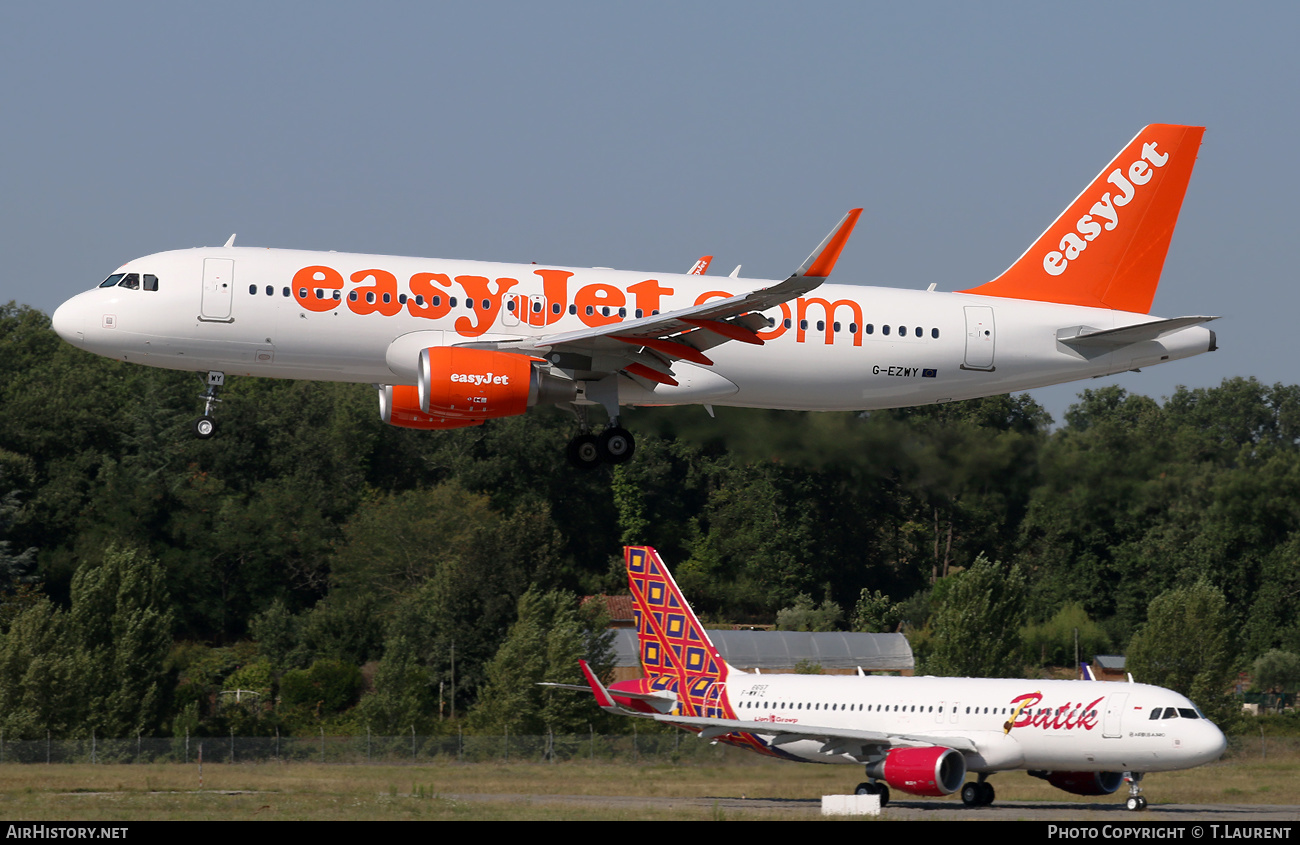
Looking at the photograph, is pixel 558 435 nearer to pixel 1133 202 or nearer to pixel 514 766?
pixel 514 766

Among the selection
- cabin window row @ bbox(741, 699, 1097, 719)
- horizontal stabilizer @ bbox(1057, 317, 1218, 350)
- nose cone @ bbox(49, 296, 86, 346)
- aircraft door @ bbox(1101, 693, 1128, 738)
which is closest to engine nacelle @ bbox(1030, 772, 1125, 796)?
cabin window row @ bbox(741, 699, 1097, 719)

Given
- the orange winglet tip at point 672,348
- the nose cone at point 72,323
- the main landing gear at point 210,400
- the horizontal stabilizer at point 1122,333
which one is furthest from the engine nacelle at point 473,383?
the horizontal stabilizer at point 1122,333

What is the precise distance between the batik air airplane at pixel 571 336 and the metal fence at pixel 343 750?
74.4 ft

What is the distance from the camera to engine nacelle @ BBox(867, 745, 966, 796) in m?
42.1

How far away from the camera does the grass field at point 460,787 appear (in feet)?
124

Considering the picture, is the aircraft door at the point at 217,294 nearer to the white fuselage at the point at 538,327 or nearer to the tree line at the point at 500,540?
the white fuselage at the point at 538,327

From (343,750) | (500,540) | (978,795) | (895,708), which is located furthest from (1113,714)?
(500,540)

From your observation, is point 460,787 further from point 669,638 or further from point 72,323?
point 72,323

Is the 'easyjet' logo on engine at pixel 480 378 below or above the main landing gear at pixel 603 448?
above

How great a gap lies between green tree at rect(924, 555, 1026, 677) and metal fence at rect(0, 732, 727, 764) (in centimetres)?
1655

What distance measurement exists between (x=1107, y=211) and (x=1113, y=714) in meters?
12.9

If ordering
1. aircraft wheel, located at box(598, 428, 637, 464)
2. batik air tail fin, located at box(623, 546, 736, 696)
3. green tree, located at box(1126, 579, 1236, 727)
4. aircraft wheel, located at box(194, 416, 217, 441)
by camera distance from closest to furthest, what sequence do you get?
aircraft wheel, located at box(598, 428, 637, 464), aircraft wheel, located at box(194, 416, 217, 441), batik air tail fin, located at box(623, 546, 736, 696), green tree, located at box(1126, 579, 1236, 727)

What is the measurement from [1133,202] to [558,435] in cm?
5441

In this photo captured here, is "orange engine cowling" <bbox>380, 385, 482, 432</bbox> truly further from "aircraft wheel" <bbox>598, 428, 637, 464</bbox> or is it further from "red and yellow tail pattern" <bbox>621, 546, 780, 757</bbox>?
"red and yellow tail pattern" <bbox>621, 546, 780, 757</bbox>
